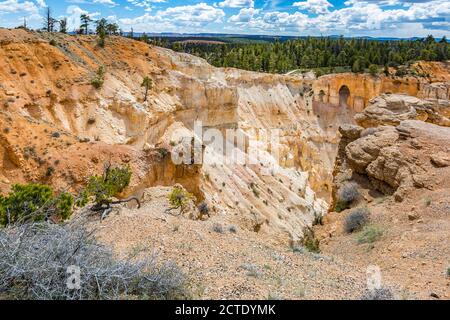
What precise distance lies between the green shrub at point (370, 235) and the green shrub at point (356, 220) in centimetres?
74

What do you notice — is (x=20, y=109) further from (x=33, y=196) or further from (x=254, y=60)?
(x=254, y=60)

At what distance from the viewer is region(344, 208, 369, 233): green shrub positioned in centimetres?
1530

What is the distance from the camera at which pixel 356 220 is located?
15375 mm

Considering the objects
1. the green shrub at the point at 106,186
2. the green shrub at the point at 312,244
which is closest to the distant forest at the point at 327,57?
the green shrub at the point at 106,186

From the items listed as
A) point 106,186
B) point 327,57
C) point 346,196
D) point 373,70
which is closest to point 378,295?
point 106,186

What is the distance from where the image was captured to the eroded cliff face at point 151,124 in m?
19.5

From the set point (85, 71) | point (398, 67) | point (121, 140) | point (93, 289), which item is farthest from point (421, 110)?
point (398, 67)

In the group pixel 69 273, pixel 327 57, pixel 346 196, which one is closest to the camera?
pixel 69 273

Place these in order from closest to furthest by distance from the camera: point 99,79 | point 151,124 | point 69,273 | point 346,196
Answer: point 69,273
point 346,196
point 99,79
point 151,124

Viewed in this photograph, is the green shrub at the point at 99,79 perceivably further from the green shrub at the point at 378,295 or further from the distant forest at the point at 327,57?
the distant forest at the point at 327,57

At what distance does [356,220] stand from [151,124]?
20318 mm

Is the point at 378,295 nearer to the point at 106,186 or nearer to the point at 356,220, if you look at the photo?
the point at 356,220

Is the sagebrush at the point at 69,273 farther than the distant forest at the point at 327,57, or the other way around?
the distant forest at the point at 327,57

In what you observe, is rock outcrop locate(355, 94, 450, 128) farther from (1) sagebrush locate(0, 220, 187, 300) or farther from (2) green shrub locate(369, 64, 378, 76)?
(2) green shrub locate(369, 64, 378, 76)
